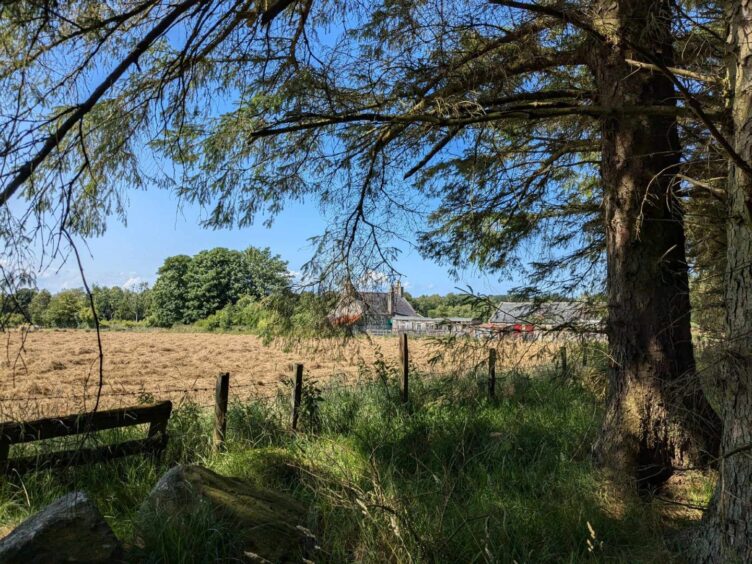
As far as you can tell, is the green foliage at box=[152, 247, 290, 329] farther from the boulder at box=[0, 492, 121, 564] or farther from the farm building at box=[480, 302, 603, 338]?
the boulder at box=[0, 492, 121, 564]

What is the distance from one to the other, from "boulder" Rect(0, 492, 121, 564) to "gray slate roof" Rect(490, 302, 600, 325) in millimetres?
3625

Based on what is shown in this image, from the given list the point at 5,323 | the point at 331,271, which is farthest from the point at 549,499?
the point at 5,323

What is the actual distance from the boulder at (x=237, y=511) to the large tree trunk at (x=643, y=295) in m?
3.14

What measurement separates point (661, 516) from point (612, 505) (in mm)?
384

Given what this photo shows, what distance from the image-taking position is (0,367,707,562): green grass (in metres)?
3.12

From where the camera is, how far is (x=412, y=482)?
4.53 meters

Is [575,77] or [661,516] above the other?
[575,77]

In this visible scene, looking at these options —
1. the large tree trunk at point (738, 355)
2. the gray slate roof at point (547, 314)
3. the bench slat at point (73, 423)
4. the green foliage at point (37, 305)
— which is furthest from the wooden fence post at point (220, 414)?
the large tree trunk at point (738, 355)

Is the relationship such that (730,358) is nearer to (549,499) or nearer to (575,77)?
(549,499)

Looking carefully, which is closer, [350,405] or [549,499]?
[549,499]

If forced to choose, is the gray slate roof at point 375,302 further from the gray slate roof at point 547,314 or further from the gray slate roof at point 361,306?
the gray slate roof at point 547,314

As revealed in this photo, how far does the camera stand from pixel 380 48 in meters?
5.18

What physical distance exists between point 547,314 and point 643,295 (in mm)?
874

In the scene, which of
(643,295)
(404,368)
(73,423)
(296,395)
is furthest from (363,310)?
(73,423)
